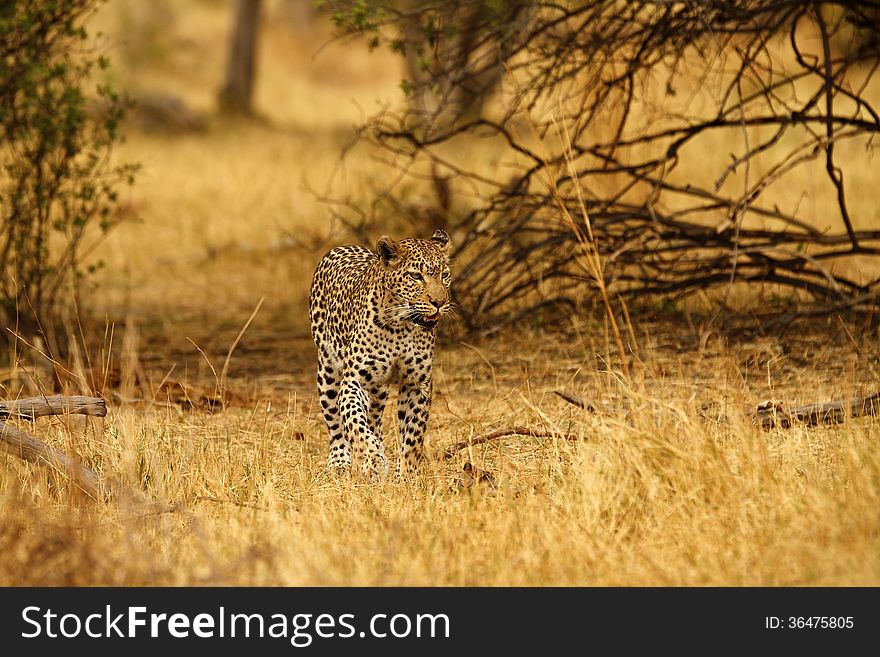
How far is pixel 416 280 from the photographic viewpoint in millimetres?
6066

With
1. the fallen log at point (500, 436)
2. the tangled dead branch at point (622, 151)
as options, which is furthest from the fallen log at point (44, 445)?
the tangled dead branch at point (622, 151)

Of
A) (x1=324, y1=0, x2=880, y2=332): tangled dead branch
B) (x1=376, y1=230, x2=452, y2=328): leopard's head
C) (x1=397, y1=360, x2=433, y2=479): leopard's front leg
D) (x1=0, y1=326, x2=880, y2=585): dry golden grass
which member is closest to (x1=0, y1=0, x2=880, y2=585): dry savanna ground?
(x1=0, y1=326, x2=880, y2=585): dry golden grass

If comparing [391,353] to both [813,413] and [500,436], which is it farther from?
[813,413]

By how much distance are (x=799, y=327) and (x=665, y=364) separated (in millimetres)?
1225

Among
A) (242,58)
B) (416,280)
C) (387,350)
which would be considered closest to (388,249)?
(416,280)

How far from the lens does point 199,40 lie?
3609 cm

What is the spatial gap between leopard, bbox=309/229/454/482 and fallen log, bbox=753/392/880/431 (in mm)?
1575

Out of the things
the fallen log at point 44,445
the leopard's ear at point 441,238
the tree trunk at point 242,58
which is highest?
the tree trunk at point 242,58

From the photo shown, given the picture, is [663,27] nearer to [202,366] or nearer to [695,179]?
[202,366]

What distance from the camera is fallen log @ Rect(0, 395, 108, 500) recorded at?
5.59 metres

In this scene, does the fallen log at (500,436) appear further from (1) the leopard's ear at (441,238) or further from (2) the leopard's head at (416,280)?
(1) the leopard's ear at (441,238)

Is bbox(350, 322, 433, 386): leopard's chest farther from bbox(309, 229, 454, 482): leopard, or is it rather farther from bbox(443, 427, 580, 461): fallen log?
bbox(443, 427, 580, 461): fallen log

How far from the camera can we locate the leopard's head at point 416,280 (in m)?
6.01

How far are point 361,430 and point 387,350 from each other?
0.40 m
